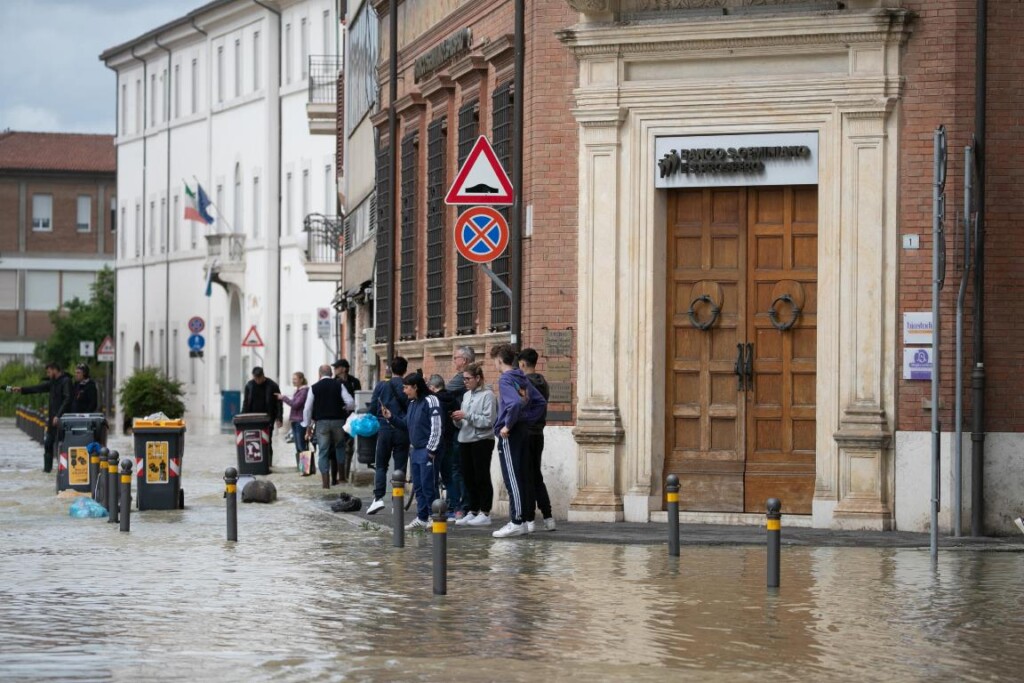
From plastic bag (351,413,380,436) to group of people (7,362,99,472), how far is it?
686 cm

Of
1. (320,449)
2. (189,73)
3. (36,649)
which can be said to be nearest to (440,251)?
(320,449)

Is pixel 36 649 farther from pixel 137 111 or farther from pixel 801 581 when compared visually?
pixel 137 111

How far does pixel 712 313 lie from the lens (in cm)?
2108

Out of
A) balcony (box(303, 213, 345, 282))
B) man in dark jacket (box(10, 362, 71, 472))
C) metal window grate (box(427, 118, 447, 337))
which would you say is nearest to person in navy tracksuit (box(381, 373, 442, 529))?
metal window grate (box(427, 118, 447, 337))

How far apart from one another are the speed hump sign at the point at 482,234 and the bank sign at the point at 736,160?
68.3 inches

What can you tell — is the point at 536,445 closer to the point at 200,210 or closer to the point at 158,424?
the point at 158,424

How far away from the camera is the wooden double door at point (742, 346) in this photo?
20812 millimetres

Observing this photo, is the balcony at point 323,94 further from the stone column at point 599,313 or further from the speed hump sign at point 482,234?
the speed hump sign at point 482,234

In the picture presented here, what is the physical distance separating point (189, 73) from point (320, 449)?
49.6 meters

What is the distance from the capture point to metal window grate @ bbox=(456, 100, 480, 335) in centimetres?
2544

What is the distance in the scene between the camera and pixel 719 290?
830 inches

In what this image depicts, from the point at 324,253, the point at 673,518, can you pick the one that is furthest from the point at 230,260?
the point at 673,518

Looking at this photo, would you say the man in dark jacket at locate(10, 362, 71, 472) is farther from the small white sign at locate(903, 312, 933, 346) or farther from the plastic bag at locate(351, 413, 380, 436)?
the small white sign at locate(903, 312, 933, 346)

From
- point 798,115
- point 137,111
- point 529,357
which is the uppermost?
point 137,111
